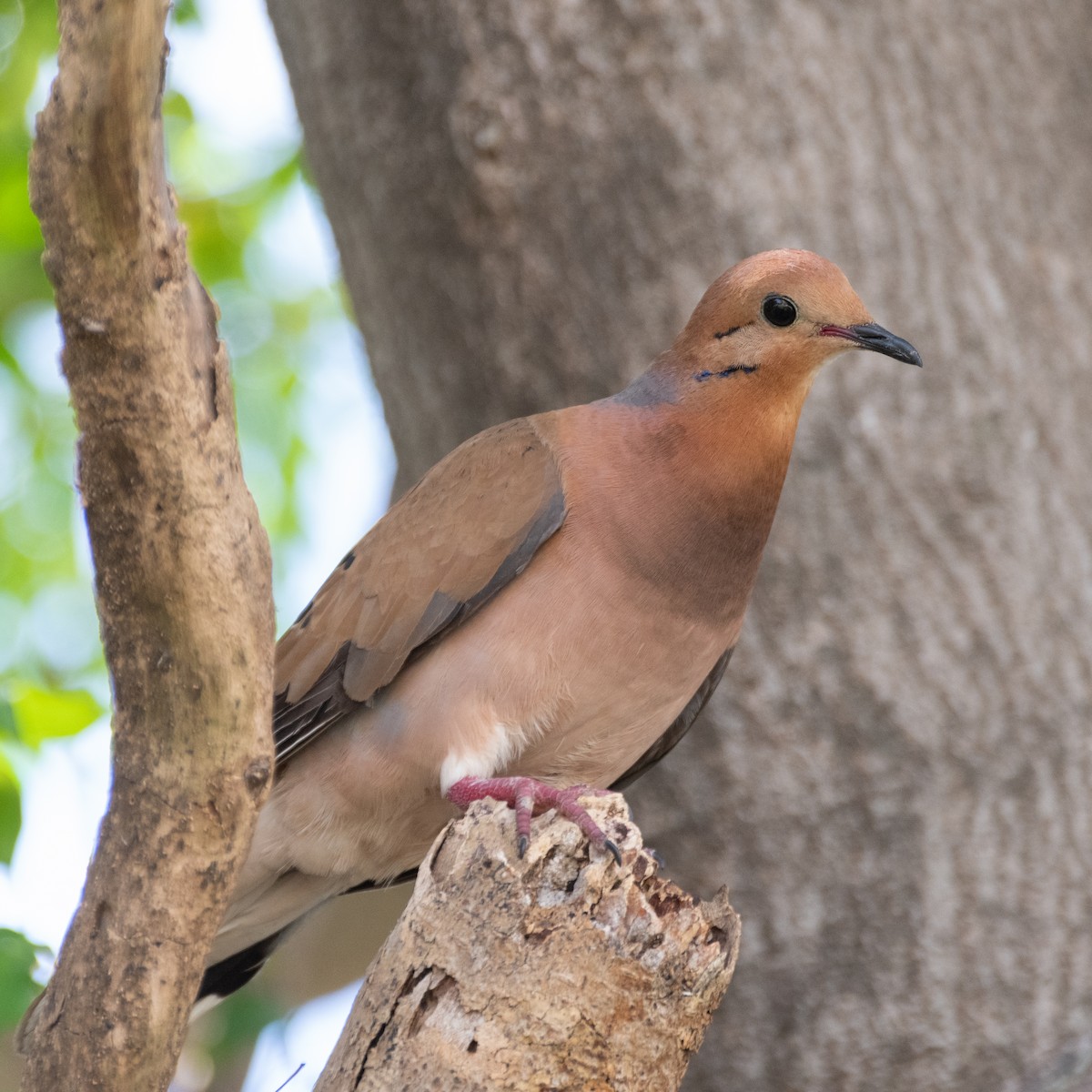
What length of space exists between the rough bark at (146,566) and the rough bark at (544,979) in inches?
12.3

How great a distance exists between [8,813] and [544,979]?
1.40 meters

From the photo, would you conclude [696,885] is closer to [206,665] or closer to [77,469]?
[206,665]

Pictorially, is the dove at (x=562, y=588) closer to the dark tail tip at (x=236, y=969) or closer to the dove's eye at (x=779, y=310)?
the dove's eye at (x=779, y=310)

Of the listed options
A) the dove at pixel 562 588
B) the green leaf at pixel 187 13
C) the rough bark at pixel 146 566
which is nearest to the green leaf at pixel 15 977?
the rough bark at pixel 146 566

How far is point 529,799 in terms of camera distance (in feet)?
7.33

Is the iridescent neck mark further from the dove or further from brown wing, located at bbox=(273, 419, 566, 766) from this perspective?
brown wing, located at bbox=(273, 419, 566, 766)

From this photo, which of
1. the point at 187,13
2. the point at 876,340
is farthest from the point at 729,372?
the point at 187,13

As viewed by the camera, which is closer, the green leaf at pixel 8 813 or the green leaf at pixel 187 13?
the green leaf at pixel 8 813

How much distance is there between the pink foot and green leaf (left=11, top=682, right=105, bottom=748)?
0.96m

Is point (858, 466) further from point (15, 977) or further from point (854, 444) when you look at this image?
point (15, 977)

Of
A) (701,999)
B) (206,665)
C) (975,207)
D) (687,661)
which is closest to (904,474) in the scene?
(975,207)

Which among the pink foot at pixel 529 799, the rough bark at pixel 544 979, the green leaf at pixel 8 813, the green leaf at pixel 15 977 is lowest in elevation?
the rough bark at pixel 544 979

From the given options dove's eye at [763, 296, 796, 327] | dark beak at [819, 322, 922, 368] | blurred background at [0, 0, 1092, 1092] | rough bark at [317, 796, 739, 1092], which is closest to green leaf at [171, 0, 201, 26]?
blurred background at [0, 0, 1092, 1092]

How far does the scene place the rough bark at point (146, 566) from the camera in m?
1.56
